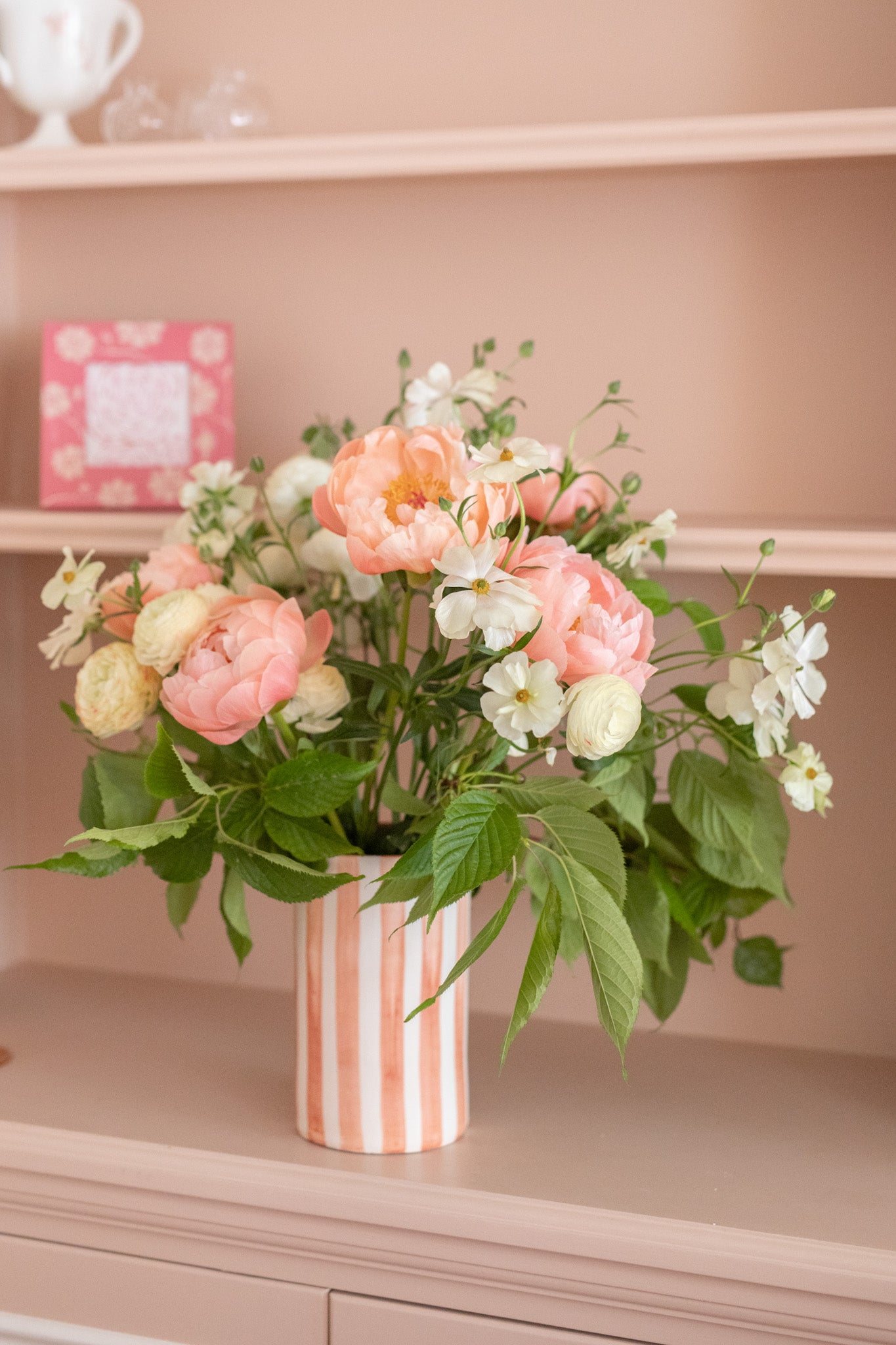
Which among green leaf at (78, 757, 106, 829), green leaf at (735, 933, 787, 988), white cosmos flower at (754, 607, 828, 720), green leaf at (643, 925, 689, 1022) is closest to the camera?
white cosmos flower at (754, 607, 828, 720)

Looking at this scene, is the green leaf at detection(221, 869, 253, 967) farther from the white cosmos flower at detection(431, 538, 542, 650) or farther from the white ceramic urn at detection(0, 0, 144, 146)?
the white ceramic urn at detection(0, 0, 144, 146)

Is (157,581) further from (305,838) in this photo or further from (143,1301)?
(143,1301)

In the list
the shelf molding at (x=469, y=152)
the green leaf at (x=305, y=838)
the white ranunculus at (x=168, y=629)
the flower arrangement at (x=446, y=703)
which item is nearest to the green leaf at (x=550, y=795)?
the flower arrangement at (x=446, y=703)

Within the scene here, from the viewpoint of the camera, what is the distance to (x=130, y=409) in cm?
117

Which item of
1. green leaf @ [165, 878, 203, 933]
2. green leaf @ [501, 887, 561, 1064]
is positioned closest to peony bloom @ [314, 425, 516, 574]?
green leaf @ [501, 887, 561, 1064]

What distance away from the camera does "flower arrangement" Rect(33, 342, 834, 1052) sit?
729mm

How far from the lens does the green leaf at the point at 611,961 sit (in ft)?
2.35

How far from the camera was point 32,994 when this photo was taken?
1287 mm

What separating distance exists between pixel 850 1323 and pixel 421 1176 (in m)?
0.28

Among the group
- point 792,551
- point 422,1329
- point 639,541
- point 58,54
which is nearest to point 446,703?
point 639,541

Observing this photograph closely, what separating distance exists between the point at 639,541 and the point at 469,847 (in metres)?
0.27

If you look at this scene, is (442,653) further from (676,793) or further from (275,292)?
(275,292)

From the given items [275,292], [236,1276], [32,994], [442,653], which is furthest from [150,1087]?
[275,292]

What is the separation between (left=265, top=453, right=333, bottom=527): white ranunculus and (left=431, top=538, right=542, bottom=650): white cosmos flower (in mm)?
282
